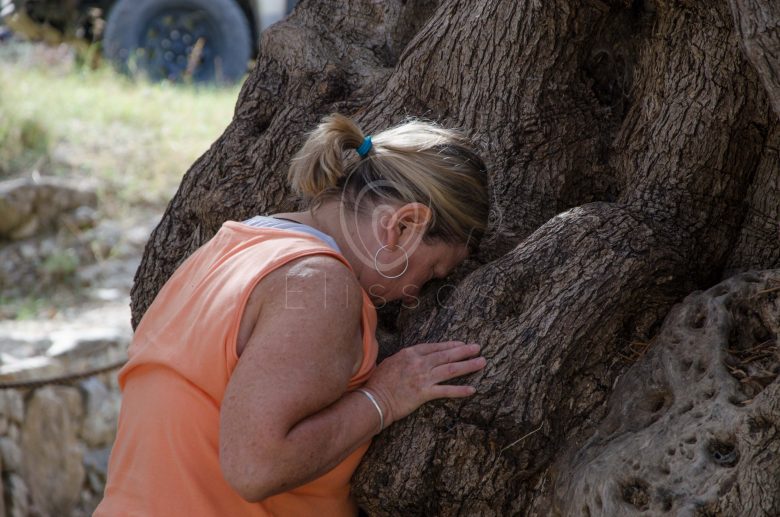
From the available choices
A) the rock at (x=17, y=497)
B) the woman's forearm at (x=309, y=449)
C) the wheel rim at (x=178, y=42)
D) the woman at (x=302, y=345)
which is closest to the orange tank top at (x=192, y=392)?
the woman at (x=302, y=345)

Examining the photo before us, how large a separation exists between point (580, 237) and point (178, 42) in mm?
9410

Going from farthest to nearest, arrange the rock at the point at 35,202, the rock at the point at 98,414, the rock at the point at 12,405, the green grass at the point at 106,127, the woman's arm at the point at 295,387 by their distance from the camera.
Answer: the green grass at the point at 106,127 → the rock at the point at 35,202 → the rock at the point at 98,414 → the rock at the point at 12,405 → the woman's arm at the point at 295,387

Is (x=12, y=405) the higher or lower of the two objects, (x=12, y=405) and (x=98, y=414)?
the higher

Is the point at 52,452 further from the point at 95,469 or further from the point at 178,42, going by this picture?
the point at 178,42

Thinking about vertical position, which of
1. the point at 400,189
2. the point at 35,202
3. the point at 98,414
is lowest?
the point at 98,414

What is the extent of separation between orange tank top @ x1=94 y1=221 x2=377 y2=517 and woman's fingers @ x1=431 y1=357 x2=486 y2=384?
191mm

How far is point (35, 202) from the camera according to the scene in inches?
271

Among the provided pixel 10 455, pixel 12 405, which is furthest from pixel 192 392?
pixel 10 455

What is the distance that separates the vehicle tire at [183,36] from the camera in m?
10.7

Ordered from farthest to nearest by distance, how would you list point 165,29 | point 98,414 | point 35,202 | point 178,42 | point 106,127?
point 178,42 → point 165,29 → point 106,127 → point 35,202 → point 98,414

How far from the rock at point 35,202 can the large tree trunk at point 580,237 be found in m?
A: 3.77

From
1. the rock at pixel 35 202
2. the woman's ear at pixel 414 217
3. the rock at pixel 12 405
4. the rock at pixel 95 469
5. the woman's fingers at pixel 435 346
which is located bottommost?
the rock at pixel 95 469

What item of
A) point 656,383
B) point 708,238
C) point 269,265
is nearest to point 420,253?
point 269,265

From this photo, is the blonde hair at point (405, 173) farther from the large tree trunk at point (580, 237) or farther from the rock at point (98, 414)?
the rock at point (98, 414)
